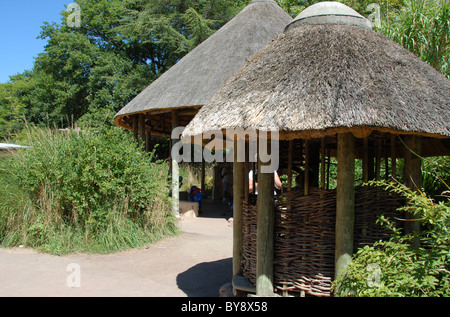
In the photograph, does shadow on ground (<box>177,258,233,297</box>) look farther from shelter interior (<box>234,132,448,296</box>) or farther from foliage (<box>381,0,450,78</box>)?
foliage (<box>381,0,450,78</box>)

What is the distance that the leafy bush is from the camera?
23.4ft

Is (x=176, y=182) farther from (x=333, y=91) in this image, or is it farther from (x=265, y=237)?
(x=333, y=91)

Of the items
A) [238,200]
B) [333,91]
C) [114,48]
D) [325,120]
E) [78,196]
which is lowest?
[78,196]

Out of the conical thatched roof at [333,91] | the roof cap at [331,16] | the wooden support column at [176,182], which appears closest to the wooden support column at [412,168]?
the conical thatched roof at [333,91]

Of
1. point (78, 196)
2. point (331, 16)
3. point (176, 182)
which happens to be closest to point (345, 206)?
point (331, 16)

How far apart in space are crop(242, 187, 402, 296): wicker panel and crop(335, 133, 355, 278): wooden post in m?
0.18

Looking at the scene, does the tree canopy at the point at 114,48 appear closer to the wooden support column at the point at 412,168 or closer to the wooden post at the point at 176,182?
the wooden post at the point at 176,182

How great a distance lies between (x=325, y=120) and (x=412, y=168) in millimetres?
1393

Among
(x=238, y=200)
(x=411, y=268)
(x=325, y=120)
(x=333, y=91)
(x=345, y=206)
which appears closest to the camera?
(x=411, y=268)

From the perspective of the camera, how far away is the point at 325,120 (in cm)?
346

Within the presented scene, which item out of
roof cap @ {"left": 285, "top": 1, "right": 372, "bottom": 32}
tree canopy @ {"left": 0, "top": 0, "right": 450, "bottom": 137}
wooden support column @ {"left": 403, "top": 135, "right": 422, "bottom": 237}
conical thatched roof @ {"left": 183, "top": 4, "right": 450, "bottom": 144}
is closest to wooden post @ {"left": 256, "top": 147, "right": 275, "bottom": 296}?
conical thatched roof @ {"left": 183, "top": 4, "right": 450, "bottom": 144}

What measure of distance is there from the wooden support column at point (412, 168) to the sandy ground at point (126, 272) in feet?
8.32

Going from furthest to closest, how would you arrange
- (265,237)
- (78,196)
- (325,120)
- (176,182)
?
(176,182) < (78,196) < (265,237) < (325,120)

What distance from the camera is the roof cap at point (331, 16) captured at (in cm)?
475
